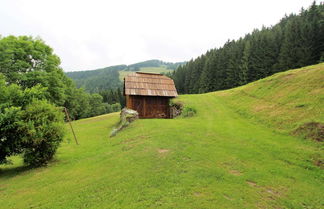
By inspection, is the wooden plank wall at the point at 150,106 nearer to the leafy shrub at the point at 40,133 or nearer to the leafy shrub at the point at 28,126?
the leafy shrub at the point at 28,126

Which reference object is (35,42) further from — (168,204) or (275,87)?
(275,87)

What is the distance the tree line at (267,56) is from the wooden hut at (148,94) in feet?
125

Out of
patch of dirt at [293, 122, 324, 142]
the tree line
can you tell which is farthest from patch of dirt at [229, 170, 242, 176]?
the tree line

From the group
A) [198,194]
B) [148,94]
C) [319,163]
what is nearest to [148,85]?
[148,94]

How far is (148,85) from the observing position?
25.3 metres

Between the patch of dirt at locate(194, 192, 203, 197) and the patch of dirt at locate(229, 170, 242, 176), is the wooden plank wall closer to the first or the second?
the patch of dirt at locate(229, 170, 242, 176)

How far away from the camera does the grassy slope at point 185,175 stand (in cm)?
583

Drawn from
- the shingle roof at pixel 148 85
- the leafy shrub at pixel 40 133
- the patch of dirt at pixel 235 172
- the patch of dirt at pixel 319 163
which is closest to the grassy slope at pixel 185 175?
the patch of dirt at pixel 235 172

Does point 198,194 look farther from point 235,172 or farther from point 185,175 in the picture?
point 235,172

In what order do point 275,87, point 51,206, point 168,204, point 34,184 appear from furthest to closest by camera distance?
point 275,87
point 34,184
point 51,206
point 168,204

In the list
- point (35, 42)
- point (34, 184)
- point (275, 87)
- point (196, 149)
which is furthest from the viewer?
point (35, 42)

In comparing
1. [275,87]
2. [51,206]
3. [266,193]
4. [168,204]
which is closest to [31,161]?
[51,206]

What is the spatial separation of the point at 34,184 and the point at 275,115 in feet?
56.7

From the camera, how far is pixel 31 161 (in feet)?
34.7
